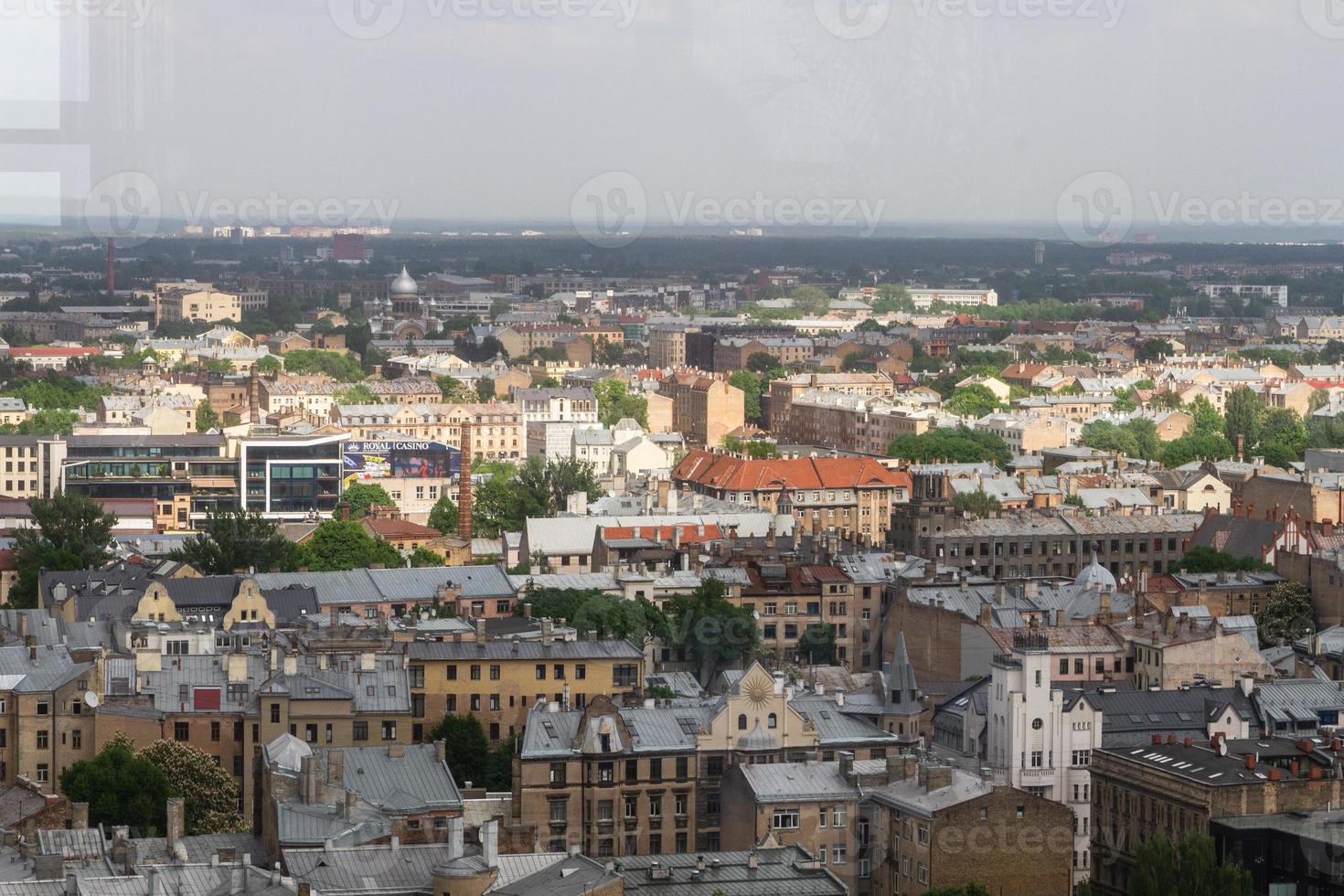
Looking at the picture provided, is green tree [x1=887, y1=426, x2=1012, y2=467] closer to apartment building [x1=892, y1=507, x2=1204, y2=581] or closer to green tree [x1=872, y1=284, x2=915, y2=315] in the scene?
apartment building [x1=892, y1=507, x2=1204, y2=581]

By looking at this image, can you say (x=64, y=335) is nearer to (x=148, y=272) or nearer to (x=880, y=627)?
(x=148, y=272)

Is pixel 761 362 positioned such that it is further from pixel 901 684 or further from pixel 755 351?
pixel 901 684

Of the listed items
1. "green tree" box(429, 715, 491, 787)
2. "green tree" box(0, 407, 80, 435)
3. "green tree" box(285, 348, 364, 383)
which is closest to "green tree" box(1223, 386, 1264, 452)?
"green tree" box(285, 348, 364, 383)

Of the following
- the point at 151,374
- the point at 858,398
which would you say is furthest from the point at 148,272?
the point at 858,398

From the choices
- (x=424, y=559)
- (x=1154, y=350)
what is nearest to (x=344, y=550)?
(x=424, y=559)

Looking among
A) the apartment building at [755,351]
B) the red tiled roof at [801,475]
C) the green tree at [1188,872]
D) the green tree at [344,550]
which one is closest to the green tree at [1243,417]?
the red tiled roof at [801,475]

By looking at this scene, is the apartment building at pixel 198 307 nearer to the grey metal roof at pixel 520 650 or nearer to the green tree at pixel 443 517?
the green tree at pixel 443 517

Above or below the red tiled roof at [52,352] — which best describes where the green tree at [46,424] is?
above
